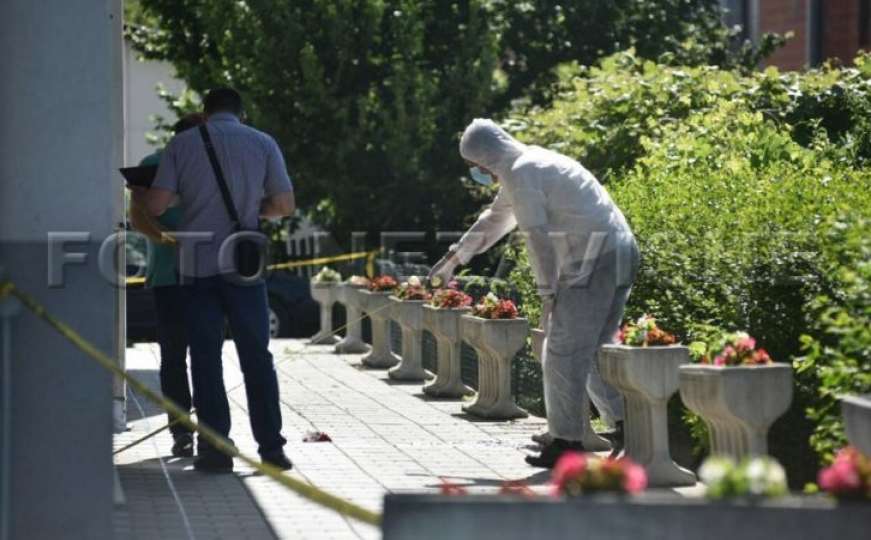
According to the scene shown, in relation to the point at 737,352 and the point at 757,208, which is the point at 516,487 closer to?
the point at 737,352

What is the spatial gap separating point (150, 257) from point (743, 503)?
6067 mm

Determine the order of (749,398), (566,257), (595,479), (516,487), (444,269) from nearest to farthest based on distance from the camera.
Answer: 1. (595,479)
2. (749,398)
3. (516,487)
4. (566,257)
5. (444,269)

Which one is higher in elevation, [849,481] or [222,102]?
[222,102]

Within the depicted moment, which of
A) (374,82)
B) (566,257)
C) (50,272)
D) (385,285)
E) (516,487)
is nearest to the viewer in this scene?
(50,272)

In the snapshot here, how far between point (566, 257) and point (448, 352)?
175 inches

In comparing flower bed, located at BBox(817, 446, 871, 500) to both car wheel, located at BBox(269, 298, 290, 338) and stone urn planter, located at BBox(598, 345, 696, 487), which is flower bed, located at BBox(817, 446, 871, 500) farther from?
car wheel, located at BBox(269, 298, 290, 338)

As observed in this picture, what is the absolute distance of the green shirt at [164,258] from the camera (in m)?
10.4

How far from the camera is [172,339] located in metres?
10.8

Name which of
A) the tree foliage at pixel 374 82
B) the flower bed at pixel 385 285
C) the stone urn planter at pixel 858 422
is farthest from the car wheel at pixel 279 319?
the stone urn planter at pixel 858 422

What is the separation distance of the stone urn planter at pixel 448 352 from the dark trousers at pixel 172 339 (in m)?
3.90

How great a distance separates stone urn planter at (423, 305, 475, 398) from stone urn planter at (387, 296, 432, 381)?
1353 mm

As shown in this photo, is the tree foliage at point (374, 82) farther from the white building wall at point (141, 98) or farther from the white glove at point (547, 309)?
the white building wall at point (141, 98)

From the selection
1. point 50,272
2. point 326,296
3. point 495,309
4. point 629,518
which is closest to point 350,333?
point 326,296

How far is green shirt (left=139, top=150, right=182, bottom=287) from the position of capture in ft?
34.2
